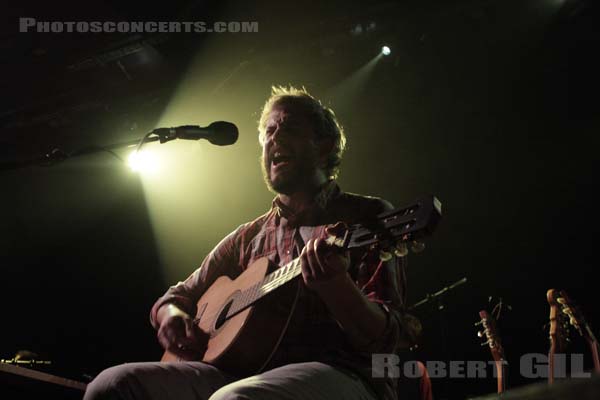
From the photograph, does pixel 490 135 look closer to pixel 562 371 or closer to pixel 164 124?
pixel 562 371

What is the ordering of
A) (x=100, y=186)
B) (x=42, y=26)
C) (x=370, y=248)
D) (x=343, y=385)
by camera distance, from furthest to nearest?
1. (x=100, y=186)
2. (x=42, y=26)
3. (x=370, y=248)
4. (x=343, y=385)

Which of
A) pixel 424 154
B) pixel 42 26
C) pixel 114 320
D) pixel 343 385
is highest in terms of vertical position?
pixel 42 26

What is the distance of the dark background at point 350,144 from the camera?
492 centimetres

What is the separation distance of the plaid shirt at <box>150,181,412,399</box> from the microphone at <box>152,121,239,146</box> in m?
0.52

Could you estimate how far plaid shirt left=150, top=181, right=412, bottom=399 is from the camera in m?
1.84

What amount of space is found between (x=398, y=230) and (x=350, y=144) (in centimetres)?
483

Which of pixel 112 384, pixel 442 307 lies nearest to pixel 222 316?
pixel 112 384

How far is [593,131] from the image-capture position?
6422 millimetres

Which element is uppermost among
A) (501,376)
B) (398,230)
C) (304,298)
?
(398,230)

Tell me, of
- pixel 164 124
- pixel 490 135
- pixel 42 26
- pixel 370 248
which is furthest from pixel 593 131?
pixel 42 26

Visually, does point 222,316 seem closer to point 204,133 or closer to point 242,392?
point 242,392

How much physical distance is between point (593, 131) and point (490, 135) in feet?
4.07

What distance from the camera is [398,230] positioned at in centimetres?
179

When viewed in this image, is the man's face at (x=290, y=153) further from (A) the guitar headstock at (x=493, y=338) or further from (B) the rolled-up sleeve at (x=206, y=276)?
(A) the guitar headstock at (x=493, y=338)
